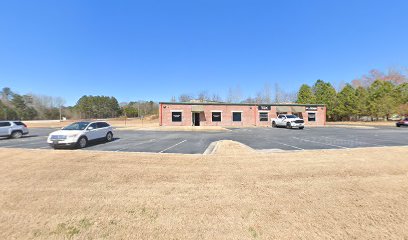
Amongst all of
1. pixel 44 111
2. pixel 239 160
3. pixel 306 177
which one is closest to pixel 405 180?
pixel 306 177

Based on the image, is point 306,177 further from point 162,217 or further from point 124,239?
point 124,239

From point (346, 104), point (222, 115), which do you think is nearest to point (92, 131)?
point (222, 115)

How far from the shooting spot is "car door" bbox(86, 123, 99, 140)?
1235cm

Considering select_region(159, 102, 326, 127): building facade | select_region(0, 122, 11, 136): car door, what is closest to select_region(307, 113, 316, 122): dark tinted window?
select_region(159, 102, 326, 127): building facade

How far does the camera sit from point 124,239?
3107 mm

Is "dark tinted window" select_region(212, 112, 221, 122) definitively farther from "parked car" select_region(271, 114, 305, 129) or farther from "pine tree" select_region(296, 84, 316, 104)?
"pine tree" select_region(296, 84, 316, 104)

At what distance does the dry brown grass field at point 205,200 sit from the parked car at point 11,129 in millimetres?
14205

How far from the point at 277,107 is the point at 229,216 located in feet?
115

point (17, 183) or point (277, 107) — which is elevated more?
point (277, 107)

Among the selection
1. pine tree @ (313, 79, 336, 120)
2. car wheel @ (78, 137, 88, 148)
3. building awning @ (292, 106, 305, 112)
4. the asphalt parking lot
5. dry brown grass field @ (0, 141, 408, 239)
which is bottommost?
dry brown grass field @ (0, 141, 408, 239)

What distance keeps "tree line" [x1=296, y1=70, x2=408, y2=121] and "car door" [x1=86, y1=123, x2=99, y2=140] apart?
59.9m

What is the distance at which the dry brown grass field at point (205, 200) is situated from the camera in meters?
3.30

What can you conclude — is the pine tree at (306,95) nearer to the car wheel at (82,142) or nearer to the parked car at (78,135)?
the parked car at (78,135)

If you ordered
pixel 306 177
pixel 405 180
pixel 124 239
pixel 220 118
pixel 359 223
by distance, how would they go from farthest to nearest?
pixel 220 118, pixel 306 177, pixel 405 180, pixel 359 223, pixel 124 239
